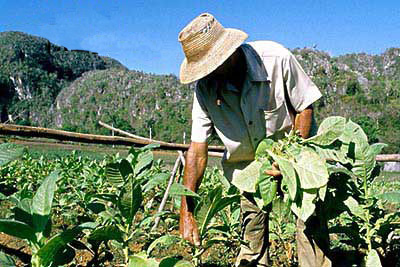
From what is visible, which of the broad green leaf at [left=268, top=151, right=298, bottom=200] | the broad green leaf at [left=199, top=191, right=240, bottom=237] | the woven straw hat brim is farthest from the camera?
the woven straw hat brim

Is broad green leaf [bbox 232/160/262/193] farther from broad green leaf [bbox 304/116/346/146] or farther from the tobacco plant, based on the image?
broad green leaf [bbox 304/116/346/146]

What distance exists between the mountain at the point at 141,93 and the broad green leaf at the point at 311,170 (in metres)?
22.5

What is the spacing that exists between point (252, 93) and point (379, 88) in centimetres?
4358

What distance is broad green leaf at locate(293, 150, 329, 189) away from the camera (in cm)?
151

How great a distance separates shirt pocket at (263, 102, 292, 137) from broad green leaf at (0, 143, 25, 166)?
4.22ft

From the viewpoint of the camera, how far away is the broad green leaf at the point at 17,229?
1.40 m

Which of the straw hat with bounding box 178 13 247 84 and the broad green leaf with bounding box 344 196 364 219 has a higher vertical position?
the straw hat with bounding box 178 13 247 84

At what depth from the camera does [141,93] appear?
5741 cm

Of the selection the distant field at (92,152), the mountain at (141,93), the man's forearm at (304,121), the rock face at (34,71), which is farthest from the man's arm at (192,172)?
the rock face at (34,71)

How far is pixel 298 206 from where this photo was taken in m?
1.65

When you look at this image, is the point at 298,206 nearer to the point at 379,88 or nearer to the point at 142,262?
the point at 142,262

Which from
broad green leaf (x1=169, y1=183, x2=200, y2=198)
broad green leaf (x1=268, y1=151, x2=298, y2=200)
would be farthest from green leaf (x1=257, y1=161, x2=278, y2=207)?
broad green leaf (x1=169, y1=183, x2=200, y2=198)

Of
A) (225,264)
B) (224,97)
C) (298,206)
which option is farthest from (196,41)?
(225,264)

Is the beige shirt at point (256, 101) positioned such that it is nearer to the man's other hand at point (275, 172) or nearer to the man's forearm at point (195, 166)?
the man's forearm at point (195, 166)
